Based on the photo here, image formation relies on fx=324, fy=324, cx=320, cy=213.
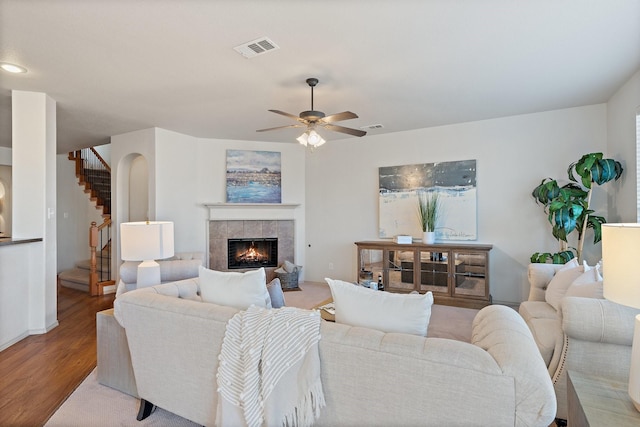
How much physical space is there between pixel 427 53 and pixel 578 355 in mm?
2391

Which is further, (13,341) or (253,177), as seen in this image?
(253,177)

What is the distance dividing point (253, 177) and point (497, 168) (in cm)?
402

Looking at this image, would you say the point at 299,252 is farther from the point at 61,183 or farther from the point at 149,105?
the point at 61,183

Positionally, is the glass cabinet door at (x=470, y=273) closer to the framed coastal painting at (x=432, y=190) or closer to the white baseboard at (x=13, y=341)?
the framed coastal painting at (x=432, y=190)

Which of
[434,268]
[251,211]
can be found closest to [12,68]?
[251,211]

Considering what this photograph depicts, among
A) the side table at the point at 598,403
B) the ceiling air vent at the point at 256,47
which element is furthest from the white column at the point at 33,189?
the side table at the point at 598,403

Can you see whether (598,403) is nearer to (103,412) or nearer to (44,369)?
(103,412)

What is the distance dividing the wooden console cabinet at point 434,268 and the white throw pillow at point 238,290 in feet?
10.9

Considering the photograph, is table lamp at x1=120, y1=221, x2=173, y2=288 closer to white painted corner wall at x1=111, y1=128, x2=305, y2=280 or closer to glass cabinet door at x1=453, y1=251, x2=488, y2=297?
white painted corner wall at x1=111, y1=128, x2=305, y2=280

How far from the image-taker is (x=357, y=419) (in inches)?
52.9

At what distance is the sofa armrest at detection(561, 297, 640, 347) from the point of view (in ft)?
5.36

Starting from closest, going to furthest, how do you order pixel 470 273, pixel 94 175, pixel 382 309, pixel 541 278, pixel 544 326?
pixel 382 309 < pixel 544 326 < pixel 541 278 < pixel 470 273 < pixel 94 175

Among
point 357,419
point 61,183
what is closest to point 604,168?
point 357,419

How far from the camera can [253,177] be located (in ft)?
19.7
